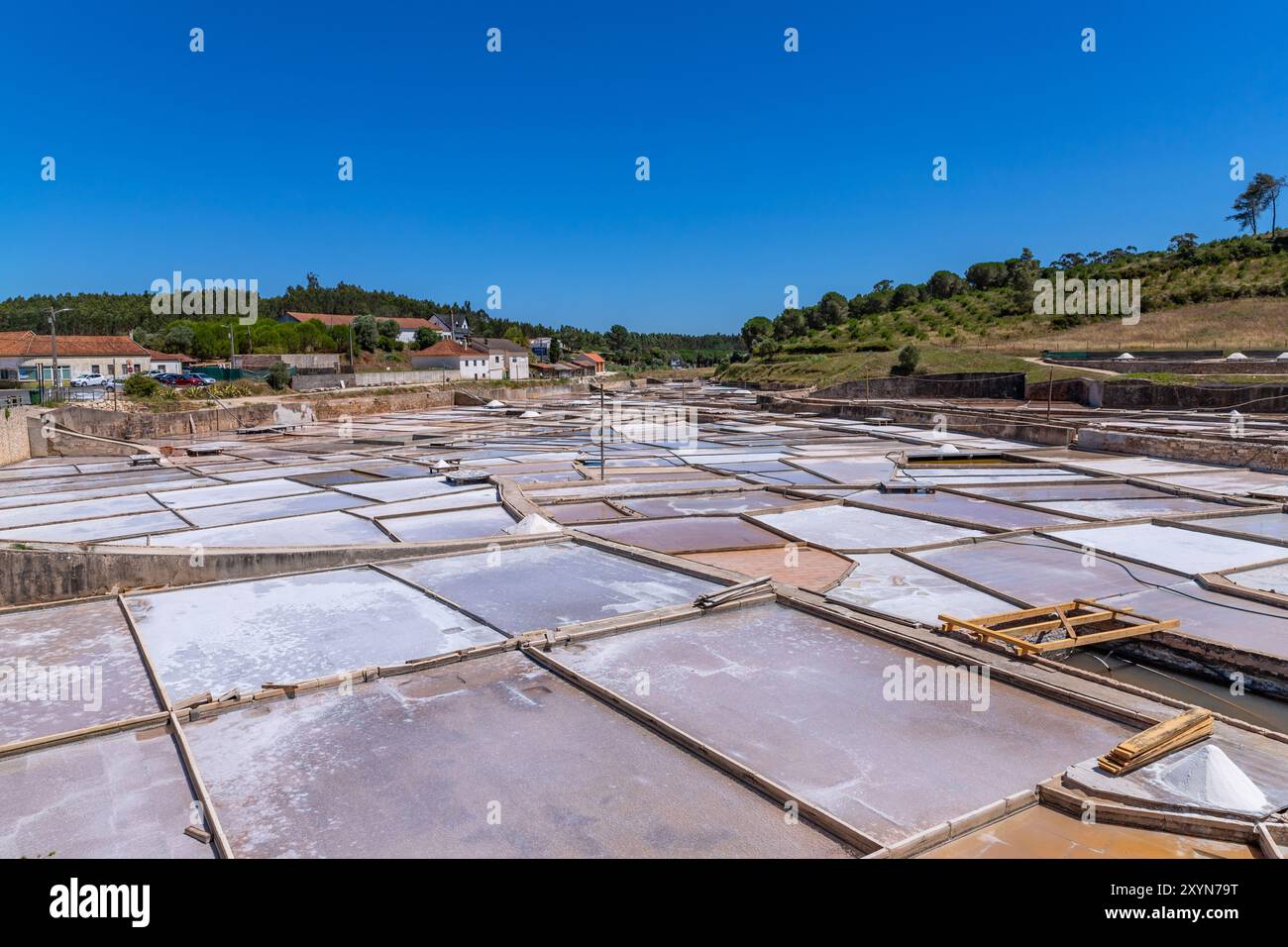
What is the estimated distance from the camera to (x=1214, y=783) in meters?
5.70

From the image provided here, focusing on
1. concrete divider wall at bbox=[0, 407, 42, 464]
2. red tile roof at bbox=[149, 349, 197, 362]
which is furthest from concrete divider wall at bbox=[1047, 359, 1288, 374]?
red tile roof at bbox=[149, 349, 197, 362]

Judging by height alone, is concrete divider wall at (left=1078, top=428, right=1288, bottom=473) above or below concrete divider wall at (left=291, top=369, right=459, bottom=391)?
below

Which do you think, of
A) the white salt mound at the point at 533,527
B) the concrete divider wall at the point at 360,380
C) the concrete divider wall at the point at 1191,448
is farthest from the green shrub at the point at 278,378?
the concrete divider wall at the point at 1191,448

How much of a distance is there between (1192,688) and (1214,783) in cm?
402

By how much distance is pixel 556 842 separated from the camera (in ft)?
18.0

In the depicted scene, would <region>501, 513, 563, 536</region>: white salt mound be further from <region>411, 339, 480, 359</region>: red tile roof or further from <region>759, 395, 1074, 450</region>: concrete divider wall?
<region>411, 339, 480, 359</region>: red tile roof

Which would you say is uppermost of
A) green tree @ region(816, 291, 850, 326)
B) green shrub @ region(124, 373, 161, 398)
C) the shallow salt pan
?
green tree @ region(816, 291, 850, 326)

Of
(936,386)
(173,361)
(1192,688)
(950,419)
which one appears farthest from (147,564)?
(173,361)

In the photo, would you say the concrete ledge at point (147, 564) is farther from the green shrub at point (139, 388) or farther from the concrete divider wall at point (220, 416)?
the green shrub at point (139, 388)

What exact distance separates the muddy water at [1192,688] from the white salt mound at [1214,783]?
291cm

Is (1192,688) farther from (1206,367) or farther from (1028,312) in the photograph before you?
(1028,312)

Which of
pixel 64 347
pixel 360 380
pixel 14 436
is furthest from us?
pixel 64 347

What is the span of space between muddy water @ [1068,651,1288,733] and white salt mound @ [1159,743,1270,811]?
291 centimetres

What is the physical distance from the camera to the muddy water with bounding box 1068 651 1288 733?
27.9 feet
